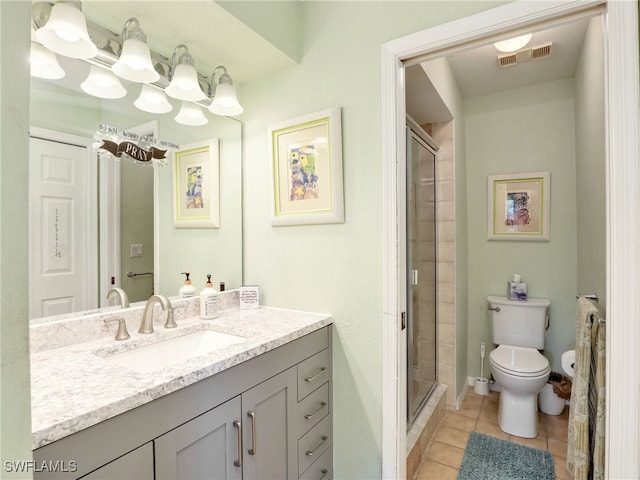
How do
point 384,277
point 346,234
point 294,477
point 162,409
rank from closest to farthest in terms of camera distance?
point 162,409 < point 294,477 < point 384,277 < point 346,234

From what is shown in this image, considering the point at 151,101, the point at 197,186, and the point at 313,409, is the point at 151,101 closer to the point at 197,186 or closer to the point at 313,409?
the point at 197,186

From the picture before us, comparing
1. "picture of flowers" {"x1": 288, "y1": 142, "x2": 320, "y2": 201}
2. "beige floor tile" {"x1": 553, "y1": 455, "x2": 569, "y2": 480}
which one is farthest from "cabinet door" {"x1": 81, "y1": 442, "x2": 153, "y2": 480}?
"beige floor tile" {"x1": 553, "y1": 455, "x2": 569, "y2": 480}

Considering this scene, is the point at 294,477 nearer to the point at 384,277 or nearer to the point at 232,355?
the point at 232,355

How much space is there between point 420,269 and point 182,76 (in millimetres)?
1798

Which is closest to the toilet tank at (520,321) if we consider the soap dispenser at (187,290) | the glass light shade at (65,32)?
the soap dispenser at (187,290)

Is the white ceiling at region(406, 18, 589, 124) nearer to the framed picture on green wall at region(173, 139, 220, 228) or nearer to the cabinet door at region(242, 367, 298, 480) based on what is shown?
the framed picture on green wall at region(173, 139, 220, 228)

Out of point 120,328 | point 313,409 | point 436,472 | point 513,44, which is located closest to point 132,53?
point 120,328

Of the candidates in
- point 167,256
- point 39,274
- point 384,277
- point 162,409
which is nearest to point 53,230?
point 39,274

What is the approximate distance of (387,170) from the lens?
1.43 m

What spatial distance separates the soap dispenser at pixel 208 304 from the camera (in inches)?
62.3

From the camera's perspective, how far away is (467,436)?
220cm

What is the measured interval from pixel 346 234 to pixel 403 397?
30.9 inches

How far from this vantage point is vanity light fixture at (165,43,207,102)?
4.83ft

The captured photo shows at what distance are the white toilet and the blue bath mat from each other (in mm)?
180
